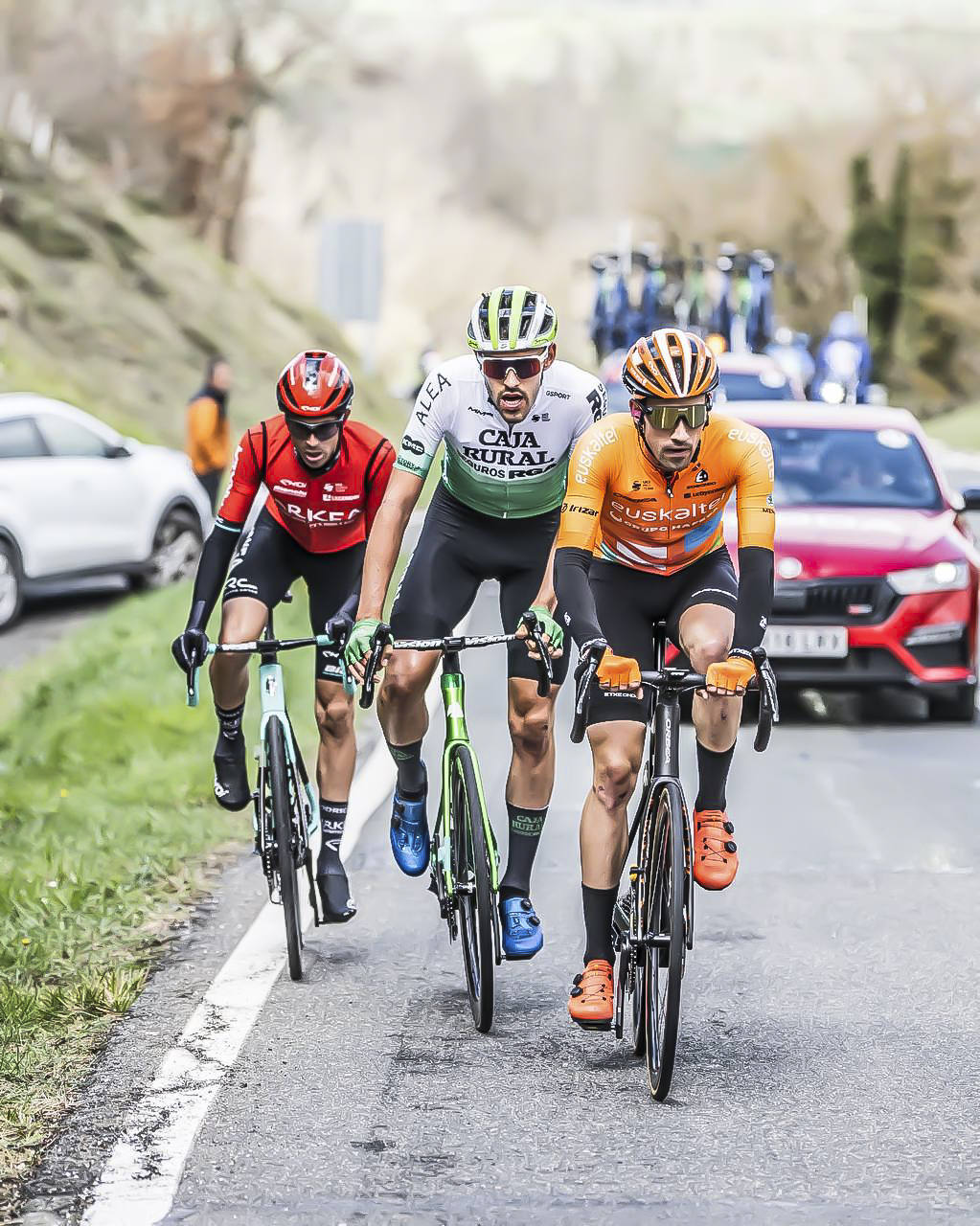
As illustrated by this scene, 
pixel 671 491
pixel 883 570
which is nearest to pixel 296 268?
pixel 883 570

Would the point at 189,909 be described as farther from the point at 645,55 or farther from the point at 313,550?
the point at 645,55

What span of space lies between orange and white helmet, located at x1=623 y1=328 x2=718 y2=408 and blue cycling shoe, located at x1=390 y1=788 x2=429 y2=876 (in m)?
1.77

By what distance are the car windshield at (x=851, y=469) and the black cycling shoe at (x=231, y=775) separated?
17.3 ft

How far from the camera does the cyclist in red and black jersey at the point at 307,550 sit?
639 centimetres

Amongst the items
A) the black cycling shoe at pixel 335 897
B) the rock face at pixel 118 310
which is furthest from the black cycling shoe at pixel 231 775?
the rock face at pixel 118 310

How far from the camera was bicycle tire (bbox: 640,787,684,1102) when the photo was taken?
16.2ft

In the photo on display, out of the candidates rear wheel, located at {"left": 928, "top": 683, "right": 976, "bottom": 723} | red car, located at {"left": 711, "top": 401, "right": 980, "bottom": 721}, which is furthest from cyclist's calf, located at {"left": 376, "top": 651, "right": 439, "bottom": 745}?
rear wheel, located at {"left": 928, "top": 683, "right": 976, "bottom": 723}

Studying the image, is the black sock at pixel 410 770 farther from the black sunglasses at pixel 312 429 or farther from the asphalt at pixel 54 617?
the asphalt at pixel 54 617

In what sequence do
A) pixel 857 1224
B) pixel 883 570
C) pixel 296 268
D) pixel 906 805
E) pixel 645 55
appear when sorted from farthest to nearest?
pixel 645 55 → pixel 296 268 → pixel 883 570 → pixel 906 805 → pixel 857 1224

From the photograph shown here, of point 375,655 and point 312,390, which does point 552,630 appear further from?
point 312,390

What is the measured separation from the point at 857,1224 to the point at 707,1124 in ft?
2.23

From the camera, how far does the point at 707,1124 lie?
16.0 feet

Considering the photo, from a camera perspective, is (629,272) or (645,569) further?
(629,272)

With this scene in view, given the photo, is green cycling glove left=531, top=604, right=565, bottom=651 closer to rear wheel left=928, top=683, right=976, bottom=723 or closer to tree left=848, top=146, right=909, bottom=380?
rear wheel left=928, top=683, right=976, bottom=723
